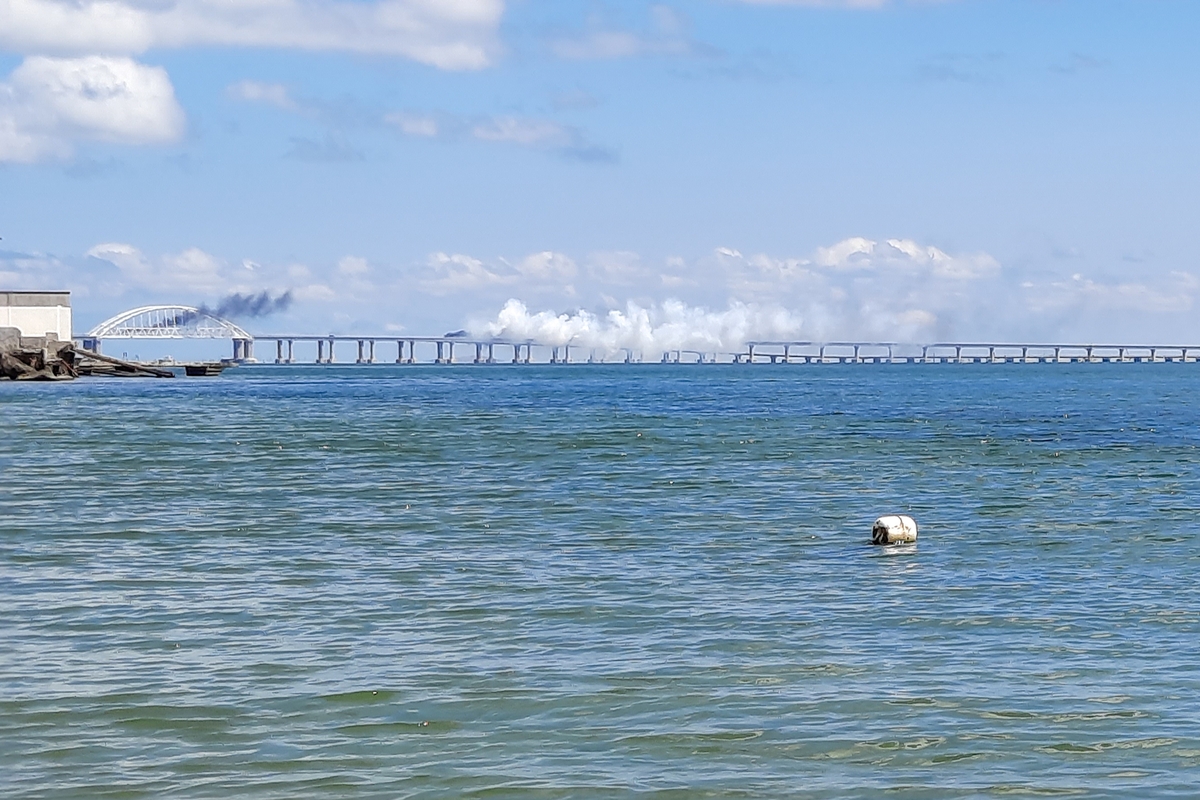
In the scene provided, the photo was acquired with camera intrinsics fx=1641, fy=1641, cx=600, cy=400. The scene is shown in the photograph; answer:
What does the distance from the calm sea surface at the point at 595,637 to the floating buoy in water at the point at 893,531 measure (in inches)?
15.1

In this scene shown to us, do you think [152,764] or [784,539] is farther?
[784,539]

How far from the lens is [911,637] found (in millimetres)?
18031

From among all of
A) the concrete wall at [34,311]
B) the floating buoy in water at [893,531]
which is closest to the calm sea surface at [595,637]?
the floating buoy in water at [893,531]

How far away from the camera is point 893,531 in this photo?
1041 inches

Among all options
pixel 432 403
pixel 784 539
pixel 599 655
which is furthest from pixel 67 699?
pixel 432 403

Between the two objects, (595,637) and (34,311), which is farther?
(34,311)

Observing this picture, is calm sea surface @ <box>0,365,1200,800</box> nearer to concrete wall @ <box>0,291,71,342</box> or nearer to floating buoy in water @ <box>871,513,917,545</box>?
floating buoy in water @ <box>871,513,917,545</box>

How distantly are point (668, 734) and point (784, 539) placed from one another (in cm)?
1421

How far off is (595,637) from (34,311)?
13280 cm

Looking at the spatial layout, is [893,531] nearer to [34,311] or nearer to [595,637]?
[595,637]

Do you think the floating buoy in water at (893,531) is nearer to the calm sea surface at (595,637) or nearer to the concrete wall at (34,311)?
the calm sea surface at (595,637)

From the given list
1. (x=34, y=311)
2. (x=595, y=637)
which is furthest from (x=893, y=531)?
(x=34, y=311)

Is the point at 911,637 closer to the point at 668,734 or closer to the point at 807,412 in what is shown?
the point at 668,734

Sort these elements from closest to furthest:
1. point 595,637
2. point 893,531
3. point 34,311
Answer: point 595,637, point 893,531, point 34,311
